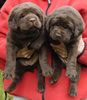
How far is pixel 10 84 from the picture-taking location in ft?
6.64

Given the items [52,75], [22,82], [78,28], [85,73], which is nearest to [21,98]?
[22,82]

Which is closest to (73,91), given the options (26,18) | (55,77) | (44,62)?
(55,77)

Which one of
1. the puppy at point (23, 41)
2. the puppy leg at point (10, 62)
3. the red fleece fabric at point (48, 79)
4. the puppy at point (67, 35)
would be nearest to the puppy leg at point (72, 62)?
the puppy at point (67, 35)

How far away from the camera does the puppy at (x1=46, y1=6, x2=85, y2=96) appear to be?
5.32 ft

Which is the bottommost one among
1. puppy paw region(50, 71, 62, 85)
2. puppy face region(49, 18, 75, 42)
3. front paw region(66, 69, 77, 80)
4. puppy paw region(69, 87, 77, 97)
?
puppy paw region(69, 87, 77, 97)

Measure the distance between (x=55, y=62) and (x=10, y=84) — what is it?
464mm

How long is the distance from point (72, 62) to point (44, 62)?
0.73 feet

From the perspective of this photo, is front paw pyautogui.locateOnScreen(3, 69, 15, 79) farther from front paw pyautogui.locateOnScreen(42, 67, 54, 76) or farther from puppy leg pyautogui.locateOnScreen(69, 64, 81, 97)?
puppy leg pyautogui.locateOnScreen(69, 64, 81, 97)

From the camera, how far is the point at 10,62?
1811 mm

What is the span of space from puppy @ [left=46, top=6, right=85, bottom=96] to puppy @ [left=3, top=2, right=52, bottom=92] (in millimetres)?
98

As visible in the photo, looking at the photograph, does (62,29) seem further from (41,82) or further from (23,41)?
(41,82)

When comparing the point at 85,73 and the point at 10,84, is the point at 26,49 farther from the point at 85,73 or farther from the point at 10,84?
the point at 85,73

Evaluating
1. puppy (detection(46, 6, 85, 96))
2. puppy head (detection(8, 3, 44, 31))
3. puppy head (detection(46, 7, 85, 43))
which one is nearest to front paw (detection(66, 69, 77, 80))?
puppy (detection(46, 6, 85, 96))

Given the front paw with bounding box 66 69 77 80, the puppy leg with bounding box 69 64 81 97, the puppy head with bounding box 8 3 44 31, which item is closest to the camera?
the puppy head with bounding box 8 3 44 31
